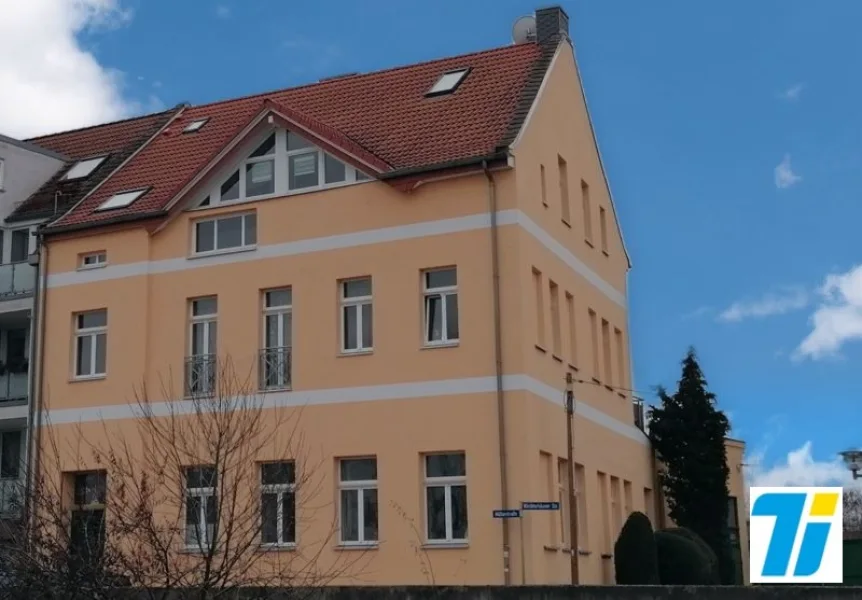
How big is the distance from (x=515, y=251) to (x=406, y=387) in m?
3.35

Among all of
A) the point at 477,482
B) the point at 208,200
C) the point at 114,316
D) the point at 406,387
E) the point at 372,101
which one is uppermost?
the point at 372,101

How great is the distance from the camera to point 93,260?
29547 mm

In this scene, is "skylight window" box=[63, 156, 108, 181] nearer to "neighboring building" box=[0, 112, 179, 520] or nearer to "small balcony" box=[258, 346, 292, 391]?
"neighboring building" box=[0, 112, 179, 520]

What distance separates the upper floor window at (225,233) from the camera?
27906 millimetres

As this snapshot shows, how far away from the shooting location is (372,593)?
17625 mm

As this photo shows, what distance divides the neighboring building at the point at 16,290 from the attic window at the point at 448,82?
10.2 m

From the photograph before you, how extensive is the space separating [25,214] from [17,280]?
200cm

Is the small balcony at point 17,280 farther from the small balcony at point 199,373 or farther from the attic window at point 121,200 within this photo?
the small balcony at point 199,373

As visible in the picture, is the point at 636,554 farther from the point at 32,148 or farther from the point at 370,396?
the point at 32,148

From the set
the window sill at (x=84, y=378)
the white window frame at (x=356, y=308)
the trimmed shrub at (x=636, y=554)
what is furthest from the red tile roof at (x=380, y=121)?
the trimmed shrub at (x=636, y=554)

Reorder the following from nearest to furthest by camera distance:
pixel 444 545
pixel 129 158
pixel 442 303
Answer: pixel 444 545, pixel 442 303, pixel 129 158

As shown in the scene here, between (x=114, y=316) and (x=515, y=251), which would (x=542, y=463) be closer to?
(x=515, y=251)

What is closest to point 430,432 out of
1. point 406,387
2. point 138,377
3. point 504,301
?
point 406,387

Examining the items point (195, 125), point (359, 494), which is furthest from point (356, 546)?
point (195, 125)
